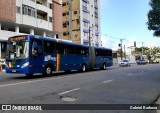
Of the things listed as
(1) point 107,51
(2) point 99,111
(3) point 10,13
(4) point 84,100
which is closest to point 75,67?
(1) point 107,51

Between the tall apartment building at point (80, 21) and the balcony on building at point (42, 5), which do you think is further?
the tall apartment building at point (80, 21)

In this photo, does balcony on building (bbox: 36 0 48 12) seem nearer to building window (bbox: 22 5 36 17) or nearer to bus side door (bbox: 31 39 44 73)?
building window (bbox: 22 5 36 17)

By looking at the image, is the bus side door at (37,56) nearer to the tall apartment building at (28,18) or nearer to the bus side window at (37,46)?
the bus side window at (37,46)

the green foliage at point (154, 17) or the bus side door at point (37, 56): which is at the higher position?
the green foliage at point (154, 17)

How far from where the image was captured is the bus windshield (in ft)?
59.8

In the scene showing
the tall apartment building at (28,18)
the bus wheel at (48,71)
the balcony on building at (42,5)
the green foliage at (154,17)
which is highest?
the balcony on building at (42,5)

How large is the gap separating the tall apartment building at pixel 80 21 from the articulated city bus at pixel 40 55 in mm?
43418

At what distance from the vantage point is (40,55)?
1959cm

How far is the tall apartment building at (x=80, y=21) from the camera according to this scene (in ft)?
232

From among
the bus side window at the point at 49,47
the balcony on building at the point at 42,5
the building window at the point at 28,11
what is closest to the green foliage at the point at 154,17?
the bus side window at the point at 49,47

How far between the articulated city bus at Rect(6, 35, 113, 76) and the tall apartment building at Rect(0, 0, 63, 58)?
18836 mm

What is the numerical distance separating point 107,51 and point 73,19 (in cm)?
3840

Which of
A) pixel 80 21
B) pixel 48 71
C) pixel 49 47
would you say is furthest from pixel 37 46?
pixel 80 21

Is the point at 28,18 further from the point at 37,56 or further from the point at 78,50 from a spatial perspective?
the point at 37,56
